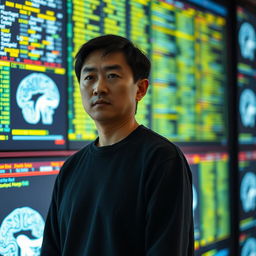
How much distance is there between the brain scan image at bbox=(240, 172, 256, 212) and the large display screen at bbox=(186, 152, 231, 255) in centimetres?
16

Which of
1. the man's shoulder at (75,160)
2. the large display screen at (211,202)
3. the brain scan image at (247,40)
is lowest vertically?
the large display screen at (211,202)

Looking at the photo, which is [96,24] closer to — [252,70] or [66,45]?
[66,45]

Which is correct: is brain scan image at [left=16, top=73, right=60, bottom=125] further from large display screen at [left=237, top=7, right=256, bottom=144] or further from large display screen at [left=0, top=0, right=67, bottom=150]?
large display screen at [left=237, top=7, right=256, bottom=144]

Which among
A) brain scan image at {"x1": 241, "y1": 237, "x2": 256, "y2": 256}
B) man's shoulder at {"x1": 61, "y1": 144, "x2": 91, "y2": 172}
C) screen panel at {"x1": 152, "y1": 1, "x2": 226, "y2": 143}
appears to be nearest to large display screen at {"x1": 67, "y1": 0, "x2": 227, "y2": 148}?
screen panel at {"x1": 152, "y1": 1, "x2": 226, "y2": 143}

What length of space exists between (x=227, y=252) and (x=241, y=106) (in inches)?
39.7

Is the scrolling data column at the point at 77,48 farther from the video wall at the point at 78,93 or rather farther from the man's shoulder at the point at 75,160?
the man's shoulder at the point at 75,160

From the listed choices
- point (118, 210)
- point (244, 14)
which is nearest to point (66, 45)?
point (118, 210)

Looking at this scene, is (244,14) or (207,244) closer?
(207,244)

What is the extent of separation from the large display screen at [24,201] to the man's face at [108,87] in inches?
20.9

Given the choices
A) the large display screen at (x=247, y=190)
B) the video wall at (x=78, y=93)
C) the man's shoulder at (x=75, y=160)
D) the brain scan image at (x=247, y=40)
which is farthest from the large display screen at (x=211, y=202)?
the man's shoulder at (x=75, y=160)

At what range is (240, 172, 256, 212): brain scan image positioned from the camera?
116 inches

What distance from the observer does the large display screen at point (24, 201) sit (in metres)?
1.55

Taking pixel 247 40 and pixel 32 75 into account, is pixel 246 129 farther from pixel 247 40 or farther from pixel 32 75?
pixel 32 75

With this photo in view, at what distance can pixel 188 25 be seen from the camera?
100 inches
